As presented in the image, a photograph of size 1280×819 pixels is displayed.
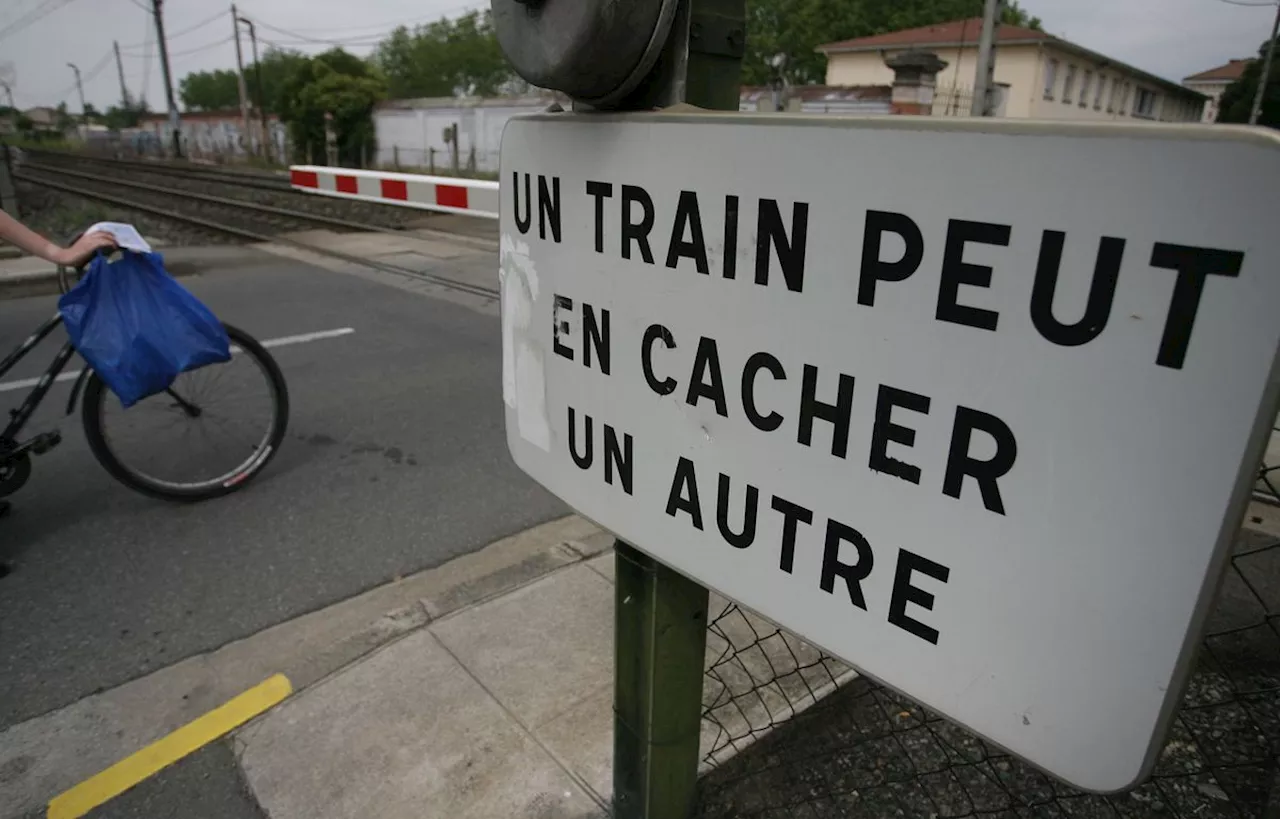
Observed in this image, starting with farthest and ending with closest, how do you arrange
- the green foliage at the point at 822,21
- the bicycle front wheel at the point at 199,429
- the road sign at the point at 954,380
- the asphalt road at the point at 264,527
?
the green foliage at the point at 822,21 < the bicycle front wheel at the point at 199,429 < the asphalt road at the point at 264,527 < the road sign at the point at 954,380

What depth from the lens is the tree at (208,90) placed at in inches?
3971

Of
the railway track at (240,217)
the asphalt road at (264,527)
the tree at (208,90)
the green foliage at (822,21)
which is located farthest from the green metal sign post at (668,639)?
the tree at (208,90)

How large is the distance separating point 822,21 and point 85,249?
5792 cm

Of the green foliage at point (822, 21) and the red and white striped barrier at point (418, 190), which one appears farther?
the green foliage at point (822, 21)

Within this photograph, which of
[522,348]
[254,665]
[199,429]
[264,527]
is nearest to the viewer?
[522,348]

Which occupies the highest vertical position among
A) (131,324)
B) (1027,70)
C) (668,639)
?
(1027,70)

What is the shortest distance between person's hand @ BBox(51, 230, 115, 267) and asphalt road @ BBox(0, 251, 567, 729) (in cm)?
117

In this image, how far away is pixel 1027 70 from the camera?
37500mm

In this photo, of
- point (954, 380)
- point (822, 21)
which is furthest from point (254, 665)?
point (822, 21)

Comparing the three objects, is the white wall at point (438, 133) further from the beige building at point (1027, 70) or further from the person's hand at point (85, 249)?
the person's hand at point (85, 249)

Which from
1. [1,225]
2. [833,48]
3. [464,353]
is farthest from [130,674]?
[833,48]

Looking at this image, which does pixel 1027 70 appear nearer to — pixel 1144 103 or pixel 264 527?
pixel 1144 103

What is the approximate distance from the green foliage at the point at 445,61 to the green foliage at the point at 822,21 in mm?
23978

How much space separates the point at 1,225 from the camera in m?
2.97
